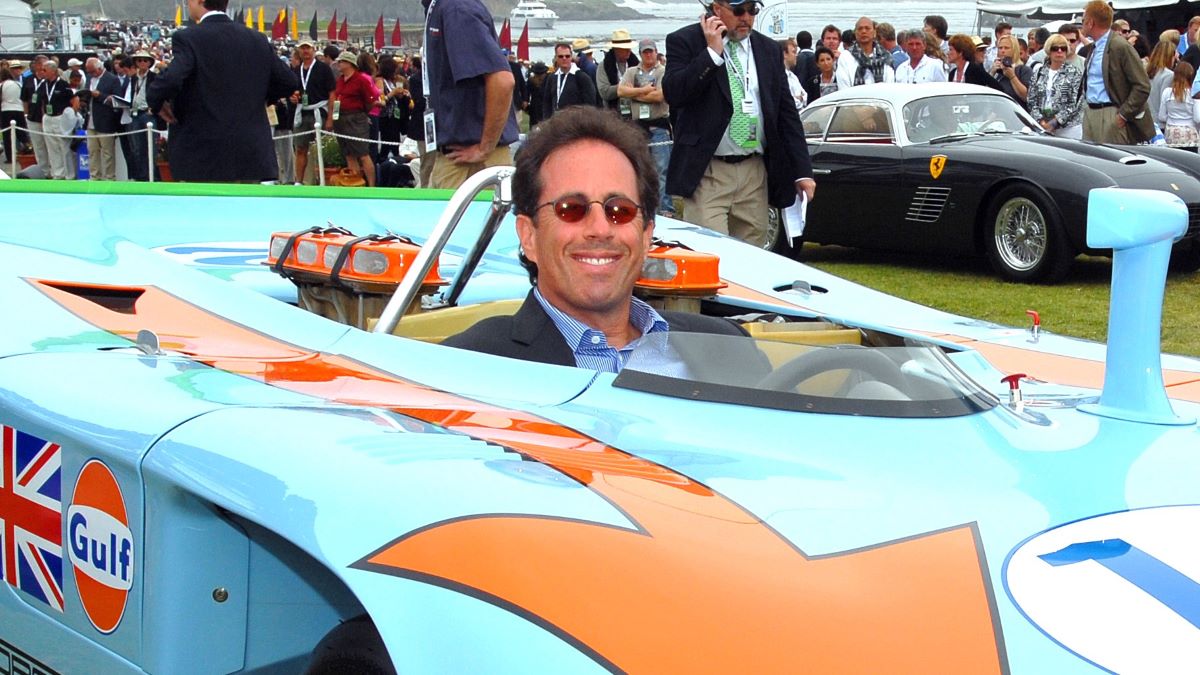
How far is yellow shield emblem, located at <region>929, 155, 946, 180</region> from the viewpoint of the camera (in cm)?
885

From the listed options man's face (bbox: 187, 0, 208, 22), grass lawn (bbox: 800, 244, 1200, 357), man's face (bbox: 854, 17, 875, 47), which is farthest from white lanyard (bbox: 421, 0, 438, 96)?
man's face (bbox: 854, 17, 875, 47)

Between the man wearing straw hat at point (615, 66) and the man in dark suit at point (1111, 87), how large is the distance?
437 cm

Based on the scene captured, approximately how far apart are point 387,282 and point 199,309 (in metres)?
0.53

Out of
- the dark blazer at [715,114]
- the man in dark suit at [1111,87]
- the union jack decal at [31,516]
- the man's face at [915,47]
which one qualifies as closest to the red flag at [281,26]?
the man's face at [915,47]

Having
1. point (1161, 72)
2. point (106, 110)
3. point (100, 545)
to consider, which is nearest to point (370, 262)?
point (100, 545)

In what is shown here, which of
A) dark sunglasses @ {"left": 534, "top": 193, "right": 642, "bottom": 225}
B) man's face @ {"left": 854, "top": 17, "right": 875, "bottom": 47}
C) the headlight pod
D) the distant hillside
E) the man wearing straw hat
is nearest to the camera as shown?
dark sunglasses @ {"left": 534, "top": 193, "right": 642, "bottom": 225}

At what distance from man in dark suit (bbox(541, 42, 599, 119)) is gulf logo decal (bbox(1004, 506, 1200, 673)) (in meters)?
12.3

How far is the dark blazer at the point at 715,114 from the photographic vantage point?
5652 millimetres

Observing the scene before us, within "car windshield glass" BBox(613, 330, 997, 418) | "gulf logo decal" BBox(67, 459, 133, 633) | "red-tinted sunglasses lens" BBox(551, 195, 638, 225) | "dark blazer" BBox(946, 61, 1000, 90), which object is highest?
"red-tinted sunglasses lens" BBox(551, 195, 638, 225)

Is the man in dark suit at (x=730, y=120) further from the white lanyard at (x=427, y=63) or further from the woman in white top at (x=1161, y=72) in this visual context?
the woman in white top at (x=1161, y=72)

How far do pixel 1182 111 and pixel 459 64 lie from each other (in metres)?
7.64

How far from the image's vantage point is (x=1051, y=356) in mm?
3070

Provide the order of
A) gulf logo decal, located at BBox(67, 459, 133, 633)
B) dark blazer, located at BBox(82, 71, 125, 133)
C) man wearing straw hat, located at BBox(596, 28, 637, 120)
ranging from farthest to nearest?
1. dark blazer, located at BBox(82, 71, 125, 133)
2. man wearing straw hat, located at BBox(596, 28, 637, 120)
3. gulf logo decal, located at BBox(67, 459, 133, 633)

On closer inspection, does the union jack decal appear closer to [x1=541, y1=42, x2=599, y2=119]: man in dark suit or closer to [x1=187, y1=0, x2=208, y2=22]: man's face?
[x1=187, y1=0, x2=208, y2=22]: man's face
